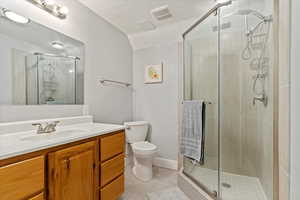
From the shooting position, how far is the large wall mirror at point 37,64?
1269mm

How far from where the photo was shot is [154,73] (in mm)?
2598

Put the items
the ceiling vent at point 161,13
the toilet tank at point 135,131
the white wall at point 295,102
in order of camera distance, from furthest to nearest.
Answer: the toilet tank at point 135,131 → the ceiling vent at point 161,13 → the white wall at point 295,102

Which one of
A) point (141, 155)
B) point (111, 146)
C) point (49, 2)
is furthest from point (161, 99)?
point (49, 2)

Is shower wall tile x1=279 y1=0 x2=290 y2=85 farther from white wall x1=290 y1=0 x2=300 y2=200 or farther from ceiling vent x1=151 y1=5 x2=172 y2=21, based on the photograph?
ceiling vent x1=151 y1=5 x2=172 y2=21

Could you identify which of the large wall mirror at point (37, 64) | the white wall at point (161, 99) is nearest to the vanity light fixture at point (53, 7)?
the large wall mirror at point (37, 64)

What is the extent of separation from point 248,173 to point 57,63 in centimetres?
255

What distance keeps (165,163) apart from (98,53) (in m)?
1.95

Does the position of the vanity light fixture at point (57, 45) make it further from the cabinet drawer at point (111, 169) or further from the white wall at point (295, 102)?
the white wall at point (295, 102)

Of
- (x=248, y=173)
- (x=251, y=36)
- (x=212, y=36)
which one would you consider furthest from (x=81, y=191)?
(x=251, y=36)

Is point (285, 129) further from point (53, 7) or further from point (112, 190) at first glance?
point (53, 7)

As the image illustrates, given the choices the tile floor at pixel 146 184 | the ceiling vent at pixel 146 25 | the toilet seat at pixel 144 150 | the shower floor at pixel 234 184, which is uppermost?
the ceiling vent at pixel 146 25

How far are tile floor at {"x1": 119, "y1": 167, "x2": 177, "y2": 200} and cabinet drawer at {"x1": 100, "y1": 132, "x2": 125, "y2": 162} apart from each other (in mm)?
580

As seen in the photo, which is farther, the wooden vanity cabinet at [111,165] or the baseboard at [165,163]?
the baseboard at [165,163]

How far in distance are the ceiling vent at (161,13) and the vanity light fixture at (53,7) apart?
3.57 ft
